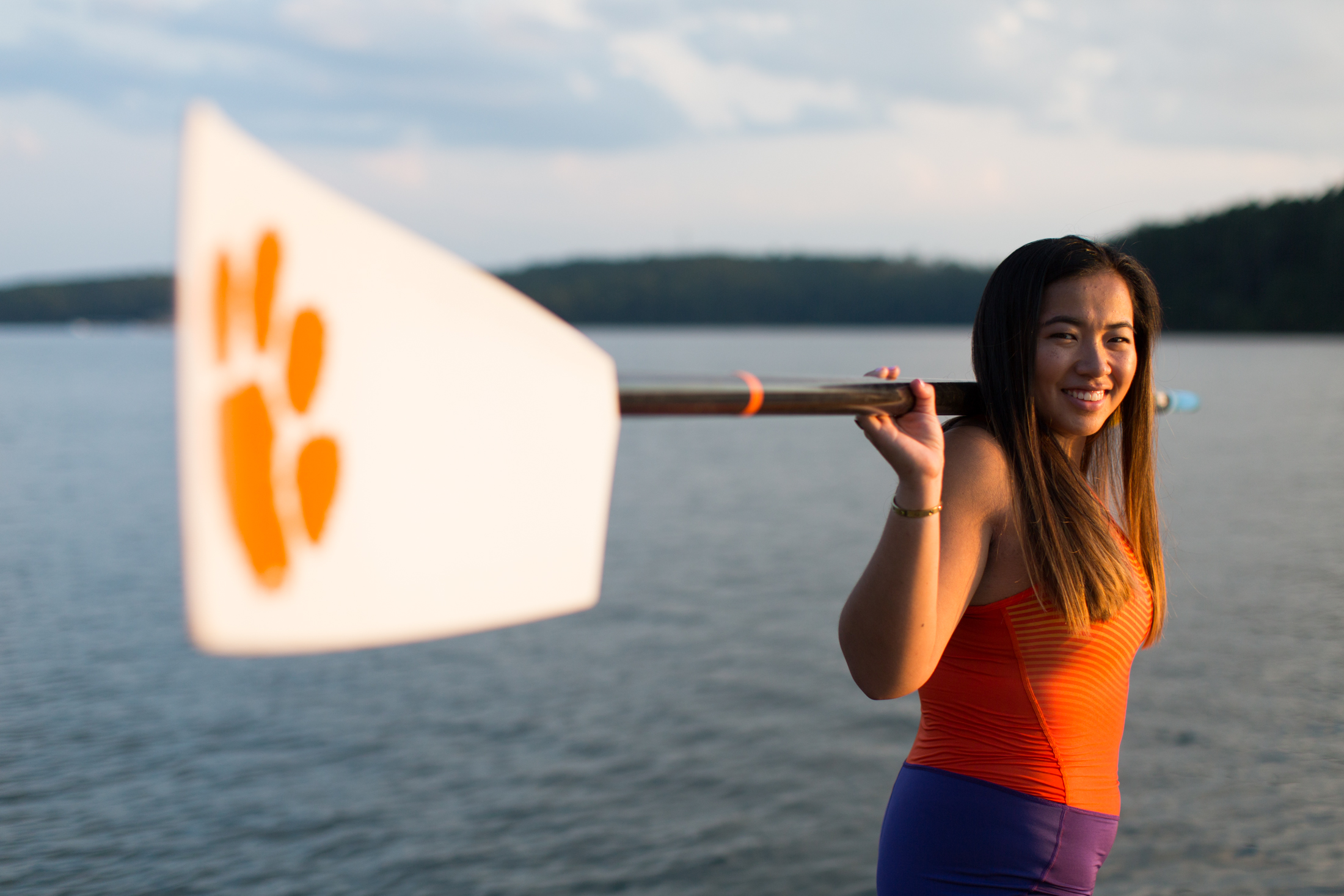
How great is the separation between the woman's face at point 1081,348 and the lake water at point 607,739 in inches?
38.1

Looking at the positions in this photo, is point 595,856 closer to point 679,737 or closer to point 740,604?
point 679,737

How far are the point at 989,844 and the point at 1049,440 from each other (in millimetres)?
793

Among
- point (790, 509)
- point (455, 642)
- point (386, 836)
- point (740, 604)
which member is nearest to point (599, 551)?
point (386, 836)

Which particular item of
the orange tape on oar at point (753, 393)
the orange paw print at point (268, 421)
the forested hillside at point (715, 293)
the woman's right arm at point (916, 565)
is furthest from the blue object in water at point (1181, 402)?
the forested hillside at point (715, 293)

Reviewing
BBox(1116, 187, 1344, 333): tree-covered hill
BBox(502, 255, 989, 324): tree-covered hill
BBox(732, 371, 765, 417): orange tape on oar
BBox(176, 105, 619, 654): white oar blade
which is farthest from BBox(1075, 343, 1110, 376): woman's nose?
BBox(502, 255, 989, 324): tree-covered hill

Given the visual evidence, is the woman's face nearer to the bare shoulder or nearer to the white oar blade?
the bare shoulder

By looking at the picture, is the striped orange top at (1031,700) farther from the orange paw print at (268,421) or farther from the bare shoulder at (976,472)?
the orange paw print at (268,421)

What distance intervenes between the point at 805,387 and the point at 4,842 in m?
8.03

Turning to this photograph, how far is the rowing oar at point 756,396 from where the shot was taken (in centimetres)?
157

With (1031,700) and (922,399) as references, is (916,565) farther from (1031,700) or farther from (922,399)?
(1031,700)

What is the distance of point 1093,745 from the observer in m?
1.96

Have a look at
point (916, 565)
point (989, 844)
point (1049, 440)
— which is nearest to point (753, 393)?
point (916, 565)

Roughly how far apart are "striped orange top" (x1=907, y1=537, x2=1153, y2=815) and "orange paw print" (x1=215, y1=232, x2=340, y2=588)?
Result: 125 centimetres

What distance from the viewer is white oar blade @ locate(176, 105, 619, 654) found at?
1221 millimetres
